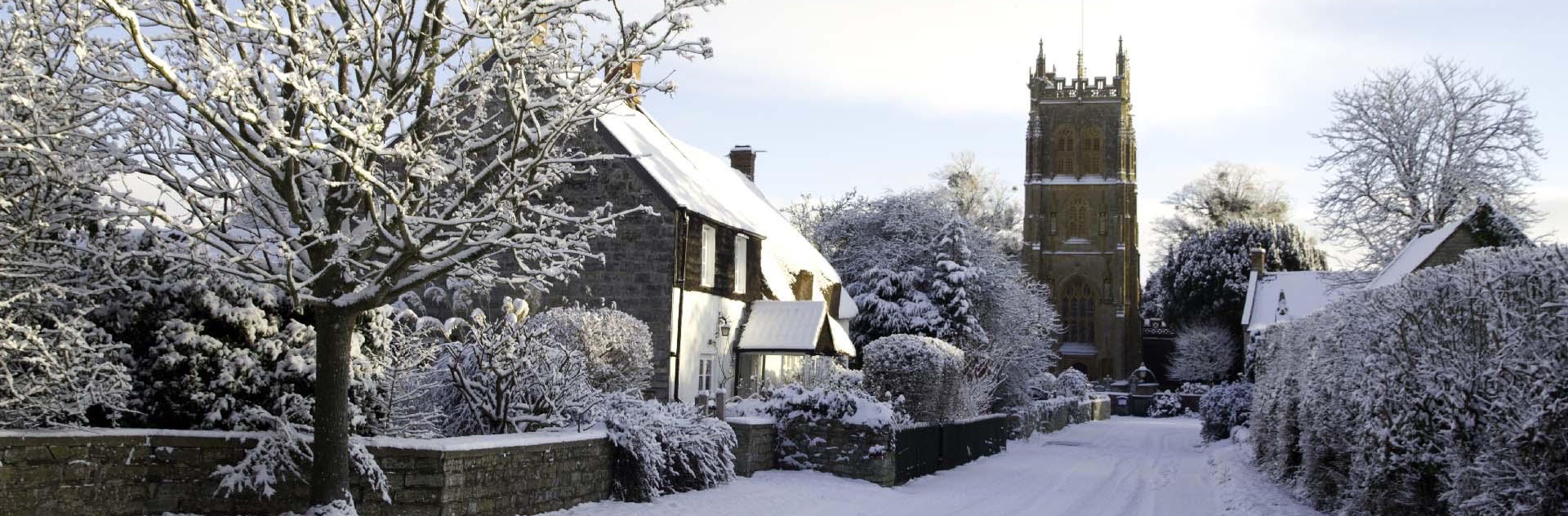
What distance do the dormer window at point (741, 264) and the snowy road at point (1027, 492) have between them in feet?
22.1

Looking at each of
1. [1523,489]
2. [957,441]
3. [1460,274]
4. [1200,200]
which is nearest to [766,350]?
[957,441]

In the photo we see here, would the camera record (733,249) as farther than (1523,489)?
Yes

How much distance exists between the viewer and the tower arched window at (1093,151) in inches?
3216

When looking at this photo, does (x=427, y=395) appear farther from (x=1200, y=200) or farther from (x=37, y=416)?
(x=1200, y=200)

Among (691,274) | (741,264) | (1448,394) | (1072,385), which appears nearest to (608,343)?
(691,274)

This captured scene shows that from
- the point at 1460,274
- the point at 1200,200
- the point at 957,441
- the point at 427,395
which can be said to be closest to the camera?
the point at 1460,274

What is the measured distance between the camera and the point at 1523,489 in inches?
399

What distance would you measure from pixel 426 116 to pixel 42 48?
293 cm

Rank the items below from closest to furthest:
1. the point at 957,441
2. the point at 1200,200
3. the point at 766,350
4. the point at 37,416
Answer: the point at 37,416 < the point at 957,441 < the point at 766,350 < the point at 1200,200

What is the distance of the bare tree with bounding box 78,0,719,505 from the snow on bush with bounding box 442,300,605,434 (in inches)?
119

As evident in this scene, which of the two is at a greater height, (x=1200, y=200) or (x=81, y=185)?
(x=1200, y=200)

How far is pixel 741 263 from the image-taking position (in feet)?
95.8

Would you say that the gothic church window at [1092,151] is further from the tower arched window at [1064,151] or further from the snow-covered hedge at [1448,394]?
the snow-covered hedge at [1448,394]

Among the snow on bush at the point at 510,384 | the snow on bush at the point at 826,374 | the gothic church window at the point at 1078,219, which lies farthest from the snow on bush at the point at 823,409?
the gothic church window at the point at 1078,219
